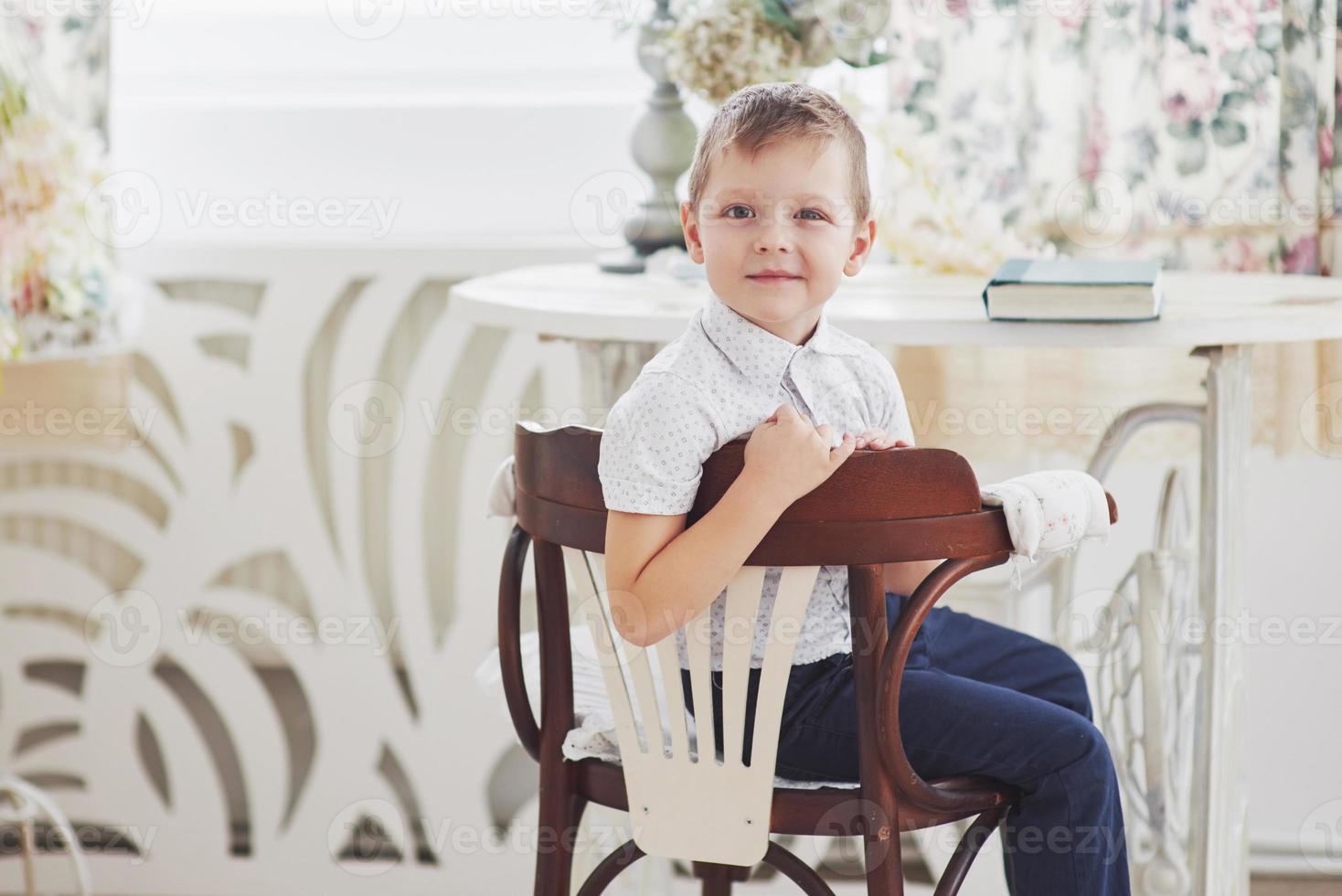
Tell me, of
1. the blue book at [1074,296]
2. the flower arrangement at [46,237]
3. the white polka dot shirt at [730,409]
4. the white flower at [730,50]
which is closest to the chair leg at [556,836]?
the white polka dot shirt at [730,409]

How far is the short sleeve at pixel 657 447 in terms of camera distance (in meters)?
0.95

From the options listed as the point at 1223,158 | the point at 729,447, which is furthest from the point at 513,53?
the point at 729,447

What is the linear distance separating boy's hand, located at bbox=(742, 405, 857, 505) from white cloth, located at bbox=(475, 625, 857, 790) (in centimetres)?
23

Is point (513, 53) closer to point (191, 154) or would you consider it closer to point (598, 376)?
point (191, 154)

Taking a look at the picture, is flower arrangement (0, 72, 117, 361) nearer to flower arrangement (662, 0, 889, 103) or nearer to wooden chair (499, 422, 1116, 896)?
flower arrangement (662, 0, 889, 103)

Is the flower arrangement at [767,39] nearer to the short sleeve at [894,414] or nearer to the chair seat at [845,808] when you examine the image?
the short sleeve at [894,414]

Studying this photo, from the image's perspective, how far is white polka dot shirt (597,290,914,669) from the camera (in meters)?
0.96

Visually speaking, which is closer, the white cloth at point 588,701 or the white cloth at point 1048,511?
the white cloth at point 1048,511

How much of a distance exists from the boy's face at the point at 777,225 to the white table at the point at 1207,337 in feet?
1.05

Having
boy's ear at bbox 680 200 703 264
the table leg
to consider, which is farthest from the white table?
boy's ear at bbox 680 200 703 264

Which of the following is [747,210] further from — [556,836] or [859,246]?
[556,836]

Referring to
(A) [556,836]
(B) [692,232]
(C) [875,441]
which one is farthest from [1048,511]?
(A) [556,836]

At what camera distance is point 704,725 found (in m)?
0.99

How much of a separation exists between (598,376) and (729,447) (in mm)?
693
